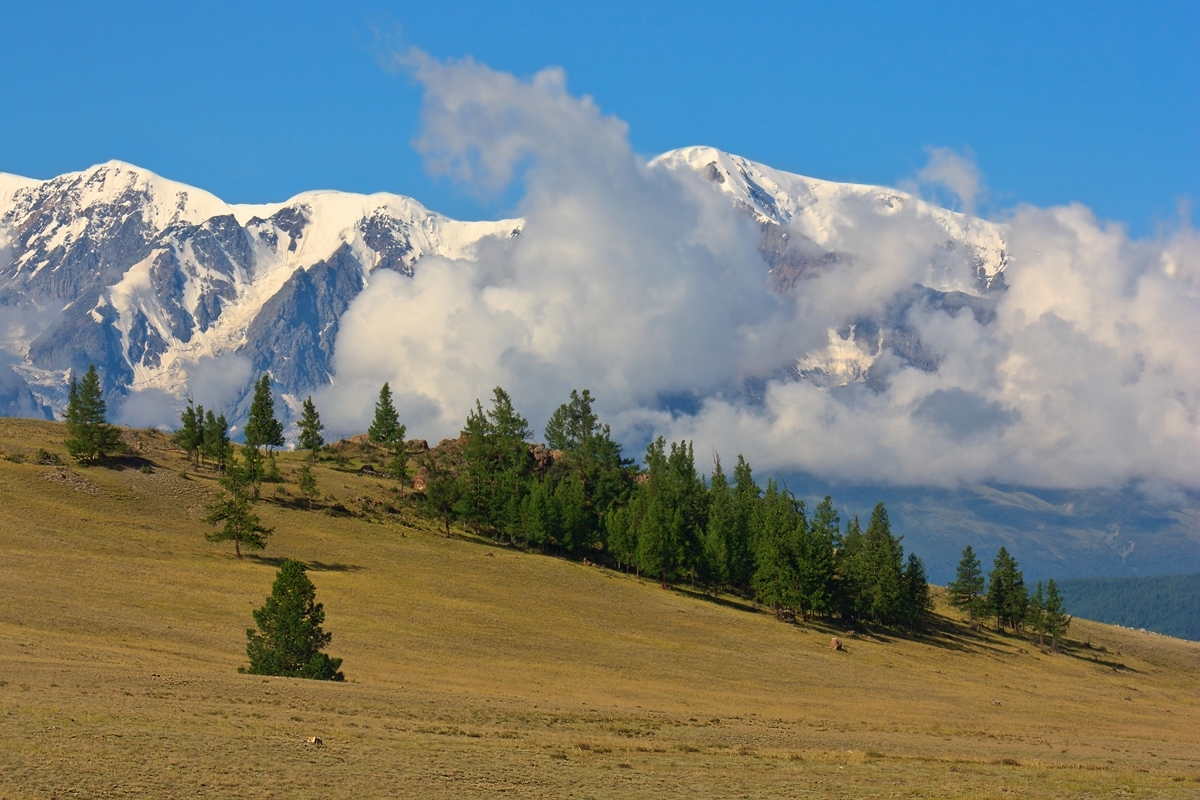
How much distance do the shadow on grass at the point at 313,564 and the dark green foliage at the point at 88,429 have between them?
31.3m

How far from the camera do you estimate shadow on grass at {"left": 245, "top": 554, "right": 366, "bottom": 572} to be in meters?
101

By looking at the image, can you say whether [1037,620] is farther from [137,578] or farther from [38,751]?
[38,751]

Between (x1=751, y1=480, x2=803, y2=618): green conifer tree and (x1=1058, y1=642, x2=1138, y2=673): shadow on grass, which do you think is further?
(x1=1058, y1=642, x2=1138, y2=673): shadow on grass

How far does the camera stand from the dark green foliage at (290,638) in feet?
183

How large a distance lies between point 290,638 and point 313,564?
4810cm

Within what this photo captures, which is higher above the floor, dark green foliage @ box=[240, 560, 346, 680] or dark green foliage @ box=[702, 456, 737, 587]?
dark green foliage @ box=[702, 456, 737, 587]

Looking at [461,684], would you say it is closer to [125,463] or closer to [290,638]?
[290,638]

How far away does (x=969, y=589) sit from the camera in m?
158

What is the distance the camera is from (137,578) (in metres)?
83.1

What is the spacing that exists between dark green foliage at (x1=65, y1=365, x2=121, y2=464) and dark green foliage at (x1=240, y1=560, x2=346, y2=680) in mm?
73127

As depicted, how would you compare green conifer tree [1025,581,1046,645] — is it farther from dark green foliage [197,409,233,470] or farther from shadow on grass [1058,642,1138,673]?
dark green foliage [197,409,233,470]

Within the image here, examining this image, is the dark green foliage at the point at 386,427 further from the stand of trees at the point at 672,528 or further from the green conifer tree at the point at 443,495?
the green conifer tree at the point at 443,495

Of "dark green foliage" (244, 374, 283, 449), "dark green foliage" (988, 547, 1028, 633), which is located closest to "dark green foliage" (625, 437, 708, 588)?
"dark green foliage" (988, 547, 1028, 633)

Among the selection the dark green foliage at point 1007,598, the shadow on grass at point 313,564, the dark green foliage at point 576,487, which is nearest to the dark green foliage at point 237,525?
the shadow on grass at point 313,564
